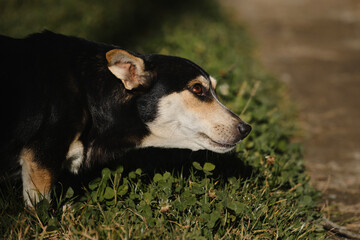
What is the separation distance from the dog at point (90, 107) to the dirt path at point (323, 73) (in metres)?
1.57

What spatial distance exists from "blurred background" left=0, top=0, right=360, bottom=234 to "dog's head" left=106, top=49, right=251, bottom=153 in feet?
4.68

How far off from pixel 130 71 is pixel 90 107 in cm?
39

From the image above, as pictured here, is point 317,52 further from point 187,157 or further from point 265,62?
point 187,157

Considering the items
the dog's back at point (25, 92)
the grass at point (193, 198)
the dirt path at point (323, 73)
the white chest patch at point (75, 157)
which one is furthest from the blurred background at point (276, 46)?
the dog's back at point (25, 92)

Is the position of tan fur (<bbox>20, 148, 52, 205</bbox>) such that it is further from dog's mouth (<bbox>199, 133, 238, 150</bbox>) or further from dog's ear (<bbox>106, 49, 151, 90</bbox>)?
dog's mouth (<bbox>199, 133, 238, 150</bbox>)

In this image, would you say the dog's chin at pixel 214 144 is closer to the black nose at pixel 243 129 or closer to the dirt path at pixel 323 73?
the black nose at pixel 243 129

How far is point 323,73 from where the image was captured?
27.0ft

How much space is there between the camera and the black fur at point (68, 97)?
2854 mm

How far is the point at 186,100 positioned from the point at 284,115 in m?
3.03

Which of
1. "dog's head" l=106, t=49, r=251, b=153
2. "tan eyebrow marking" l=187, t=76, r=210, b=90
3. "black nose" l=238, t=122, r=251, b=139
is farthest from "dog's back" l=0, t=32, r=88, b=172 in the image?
"black nose" l=238, t=122, r=251, b=139

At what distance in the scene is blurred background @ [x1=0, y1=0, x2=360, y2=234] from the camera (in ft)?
16.4

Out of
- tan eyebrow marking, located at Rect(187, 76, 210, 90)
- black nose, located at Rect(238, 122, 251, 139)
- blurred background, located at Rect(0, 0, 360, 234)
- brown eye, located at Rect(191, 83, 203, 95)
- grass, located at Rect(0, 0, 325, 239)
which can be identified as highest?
tan eyebrow marking, located at Rect(187, 76, 210, 90)

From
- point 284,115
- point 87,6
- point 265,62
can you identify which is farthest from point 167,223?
point 87,6

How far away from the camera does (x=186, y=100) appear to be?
3.11m
